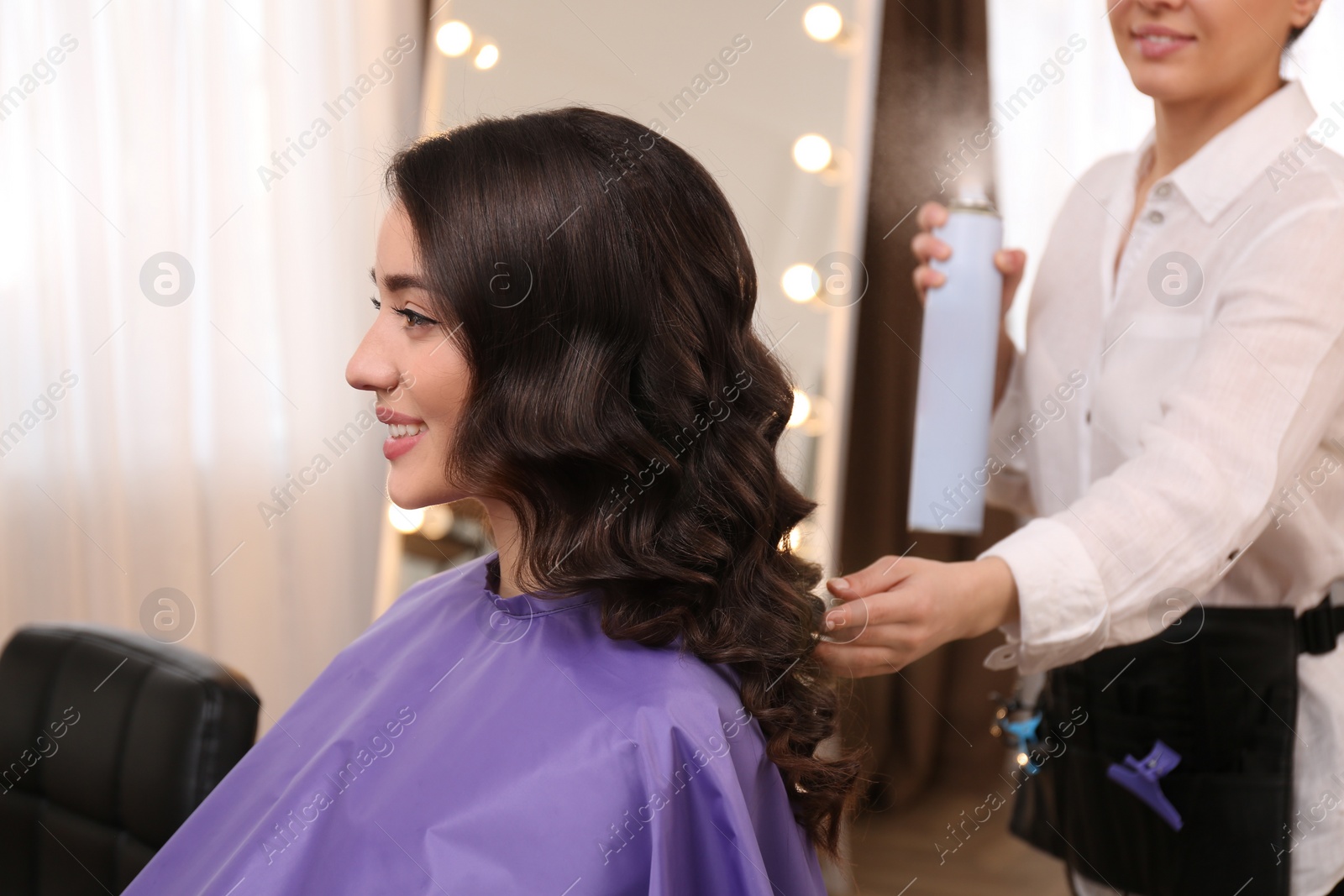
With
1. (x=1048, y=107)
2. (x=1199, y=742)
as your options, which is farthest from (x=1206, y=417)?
(x=1048, y=107)

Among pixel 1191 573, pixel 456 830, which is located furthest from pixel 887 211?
pixel 456 830

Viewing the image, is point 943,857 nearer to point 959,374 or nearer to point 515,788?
point 959,374

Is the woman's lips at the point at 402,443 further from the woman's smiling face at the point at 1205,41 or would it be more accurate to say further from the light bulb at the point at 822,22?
the light bulb at the point at 822,22

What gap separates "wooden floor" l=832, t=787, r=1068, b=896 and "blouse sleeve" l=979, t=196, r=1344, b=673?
1.40 metres

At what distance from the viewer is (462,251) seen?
0.95m

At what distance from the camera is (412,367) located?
982 millimetres

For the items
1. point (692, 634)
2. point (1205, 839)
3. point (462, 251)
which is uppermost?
point (462, 251)

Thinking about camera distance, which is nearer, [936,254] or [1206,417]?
[1206,417]

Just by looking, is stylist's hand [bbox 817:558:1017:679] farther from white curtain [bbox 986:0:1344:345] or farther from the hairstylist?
white curtain [bbox 986:0:1344:345]

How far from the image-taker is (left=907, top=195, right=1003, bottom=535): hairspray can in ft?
4.20

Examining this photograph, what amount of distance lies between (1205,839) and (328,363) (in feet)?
6.10

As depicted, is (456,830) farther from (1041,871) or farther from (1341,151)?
(1041,871)

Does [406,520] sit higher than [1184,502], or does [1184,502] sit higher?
[1184,502]

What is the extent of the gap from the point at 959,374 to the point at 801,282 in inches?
32.1
